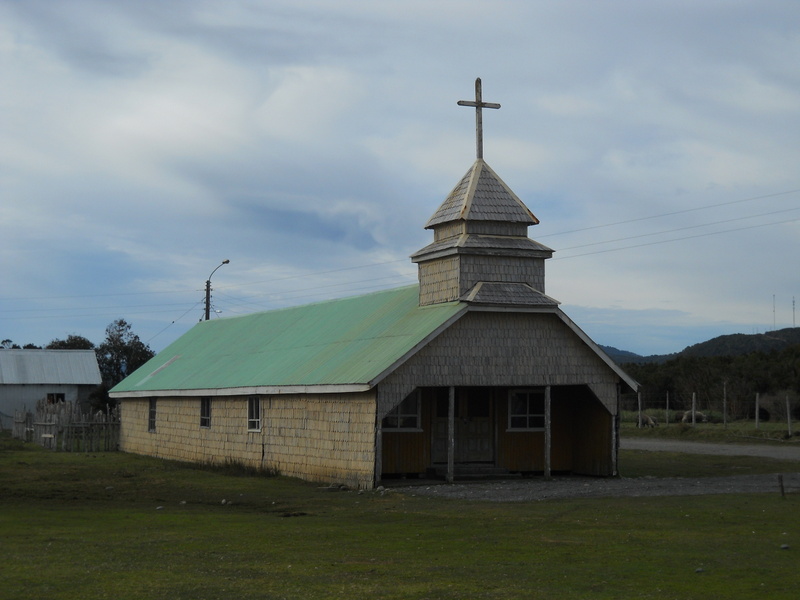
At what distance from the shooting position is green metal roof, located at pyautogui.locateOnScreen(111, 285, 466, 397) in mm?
25641

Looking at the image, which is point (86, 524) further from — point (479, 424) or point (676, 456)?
point (676, 456)

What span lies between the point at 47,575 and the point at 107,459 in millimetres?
23871

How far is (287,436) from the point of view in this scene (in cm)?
2817

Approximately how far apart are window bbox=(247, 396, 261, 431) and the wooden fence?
40.1 ft

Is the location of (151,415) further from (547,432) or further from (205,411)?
(547,432)

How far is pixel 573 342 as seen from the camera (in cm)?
2712

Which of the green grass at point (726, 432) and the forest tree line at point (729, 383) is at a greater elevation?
the forest tree line at point (729, 383)

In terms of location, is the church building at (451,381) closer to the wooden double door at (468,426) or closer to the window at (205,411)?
the wooden double door at (468,426)

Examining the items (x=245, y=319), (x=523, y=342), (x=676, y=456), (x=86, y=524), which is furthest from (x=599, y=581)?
(x=245, y=319)

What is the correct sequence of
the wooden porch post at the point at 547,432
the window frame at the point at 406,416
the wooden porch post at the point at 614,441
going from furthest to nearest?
the wooden porch post at the point at 614,441, the window frame at the point at 406,416, the wooden porch post at the point at 547,432

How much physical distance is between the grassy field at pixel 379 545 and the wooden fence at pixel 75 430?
54.6 ft

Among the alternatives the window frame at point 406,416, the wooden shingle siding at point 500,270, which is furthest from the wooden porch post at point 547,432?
the window frame at point 406,416

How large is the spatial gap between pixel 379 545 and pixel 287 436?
13509 millimetres

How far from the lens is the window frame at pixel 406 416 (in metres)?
27.1
